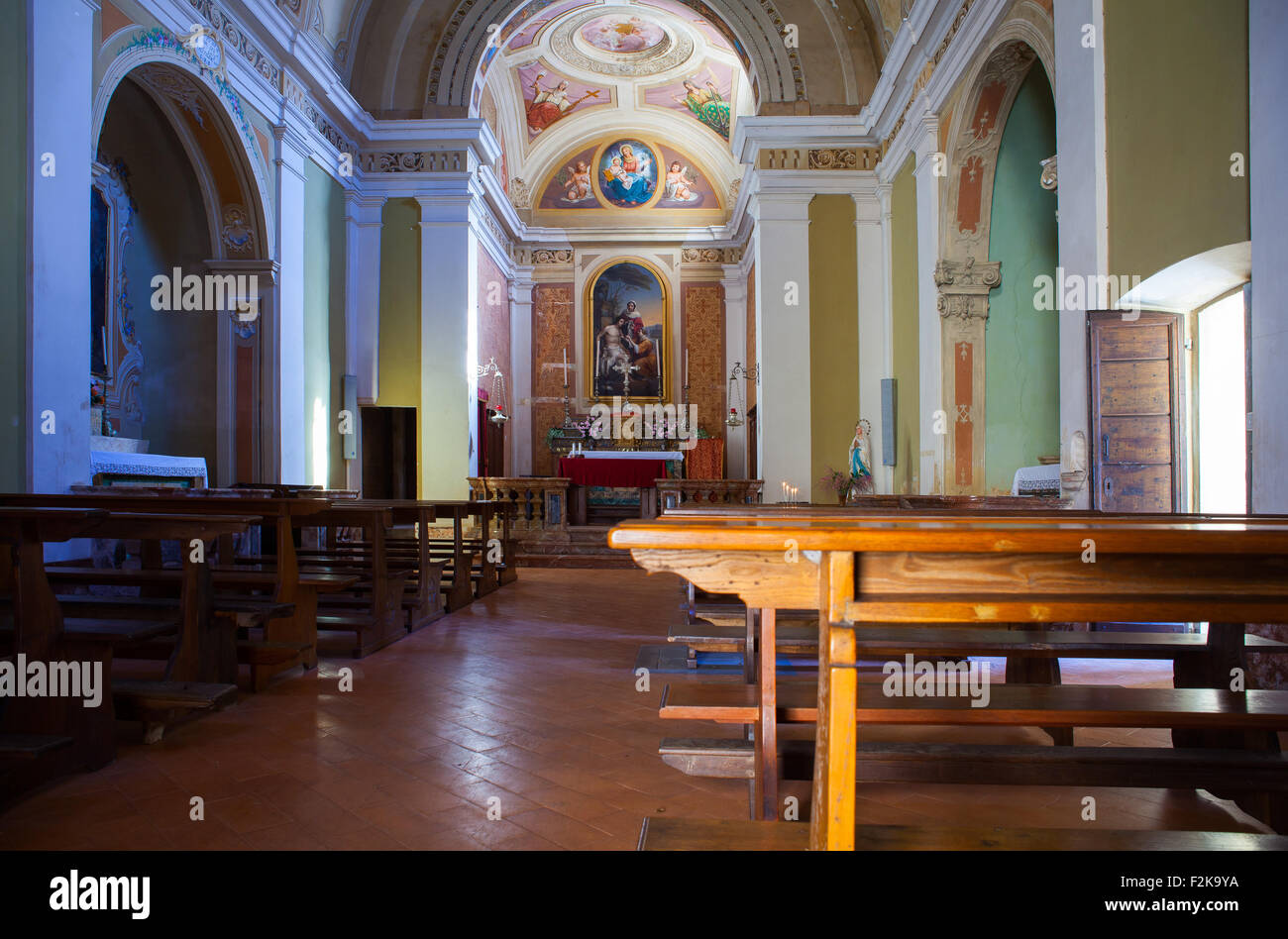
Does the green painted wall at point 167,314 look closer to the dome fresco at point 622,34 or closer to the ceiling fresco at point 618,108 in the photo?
the ceiling fresco at point 618,108

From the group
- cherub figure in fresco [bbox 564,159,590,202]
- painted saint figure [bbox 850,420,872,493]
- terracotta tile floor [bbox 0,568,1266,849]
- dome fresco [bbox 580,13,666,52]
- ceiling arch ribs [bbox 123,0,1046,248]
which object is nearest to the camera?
terracotta tile floor [bbox 0,568,1266,849]

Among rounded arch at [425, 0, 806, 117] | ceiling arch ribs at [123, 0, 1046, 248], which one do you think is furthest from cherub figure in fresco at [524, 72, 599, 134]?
rounded arch at [425, 0, 806, 117]

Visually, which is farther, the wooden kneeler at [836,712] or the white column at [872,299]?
the white column at [872,299]

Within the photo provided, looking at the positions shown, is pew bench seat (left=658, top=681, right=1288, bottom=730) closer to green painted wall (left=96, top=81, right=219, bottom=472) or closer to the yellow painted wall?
green painted wall (left=96, top=81, right=219, bottom=472)

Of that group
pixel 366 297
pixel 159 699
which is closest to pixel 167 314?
pixel 366 297

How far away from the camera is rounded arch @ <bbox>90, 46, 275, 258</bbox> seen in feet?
24.7

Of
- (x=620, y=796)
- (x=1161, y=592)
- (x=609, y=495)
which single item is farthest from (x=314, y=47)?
(x=1161, y=592)

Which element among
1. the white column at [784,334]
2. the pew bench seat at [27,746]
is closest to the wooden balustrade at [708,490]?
the white column at [784,334]

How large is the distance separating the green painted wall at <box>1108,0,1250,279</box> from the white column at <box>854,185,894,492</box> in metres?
6.04

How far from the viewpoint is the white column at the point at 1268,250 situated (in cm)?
415

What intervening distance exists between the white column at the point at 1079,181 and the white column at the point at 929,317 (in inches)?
114
